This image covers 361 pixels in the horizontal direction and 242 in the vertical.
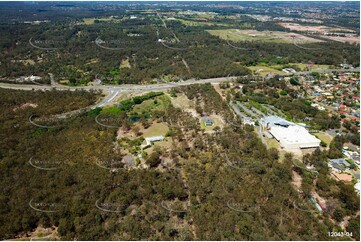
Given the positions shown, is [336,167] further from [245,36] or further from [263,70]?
[245,36]

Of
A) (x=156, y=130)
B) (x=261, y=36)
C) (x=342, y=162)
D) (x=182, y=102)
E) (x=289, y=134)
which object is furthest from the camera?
(x=261, y=36)

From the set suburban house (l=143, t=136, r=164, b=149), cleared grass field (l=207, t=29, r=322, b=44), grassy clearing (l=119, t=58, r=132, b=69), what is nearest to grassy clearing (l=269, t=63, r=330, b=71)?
cleared grass field (l=207, t=29, r=322, b=44)

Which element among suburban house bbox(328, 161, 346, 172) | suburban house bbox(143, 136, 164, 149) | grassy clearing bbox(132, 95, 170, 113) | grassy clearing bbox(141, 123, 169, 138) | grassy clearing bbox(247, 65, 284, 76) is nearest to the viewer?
suburban house bbox(328, 161, 346, 172)

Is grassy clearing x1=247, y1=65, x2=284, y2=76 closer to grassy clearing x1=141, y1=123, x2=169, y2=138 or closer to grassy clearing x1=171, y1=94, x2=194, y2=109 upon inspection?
grassy clearing x1=171, y1=94, x2=194, y2=109

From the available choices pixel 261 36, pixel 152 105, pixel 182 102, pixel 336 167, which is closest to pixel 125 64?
pixel 152 105

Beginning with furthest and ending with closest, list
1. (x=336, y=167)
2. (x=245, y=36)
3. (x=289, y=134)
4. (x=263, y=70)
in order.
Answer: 1. (x=245, y=36)
2. (x=263, y=70)
3. (x=289, y=134)
4. (x=336, y=167)

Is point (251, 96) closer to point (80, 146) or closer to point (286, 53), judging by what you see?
point (80, 146)

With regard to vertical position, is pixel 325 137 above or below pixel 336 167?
below

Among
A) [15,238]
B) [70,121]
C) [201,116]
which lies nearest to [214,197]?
[15,238]
